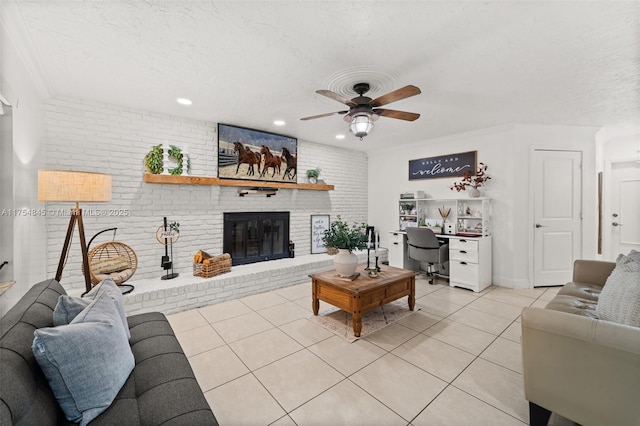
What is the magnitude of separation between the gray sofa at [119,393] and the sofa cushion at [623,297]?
6.88 ft

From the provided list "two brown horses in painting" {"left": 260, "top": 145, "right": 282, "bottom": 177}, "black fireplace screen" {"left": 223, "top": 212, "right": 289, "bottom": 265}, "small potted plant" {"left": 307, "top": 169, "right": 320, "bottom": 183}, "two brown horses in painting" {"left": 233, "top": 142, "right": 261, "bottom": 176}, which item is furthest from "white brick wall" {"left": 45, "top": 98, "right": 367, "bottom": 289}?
"small potted plant" {"left": 307, "top": 169, "right": 320, "bottom": 183}

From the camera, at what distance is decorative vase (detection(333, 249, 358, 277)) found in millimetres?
2861

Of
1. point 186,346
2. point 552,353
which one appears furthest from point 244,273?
point 552,353

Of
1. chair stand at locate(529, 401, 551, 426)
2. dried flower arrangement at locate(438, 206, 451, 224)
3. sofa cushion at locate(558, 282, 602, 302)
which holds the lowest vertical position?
chair stand at locate(529, 401, 551, 426)

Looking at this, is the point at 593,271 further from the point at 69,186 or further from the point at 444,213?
the point at 69,186

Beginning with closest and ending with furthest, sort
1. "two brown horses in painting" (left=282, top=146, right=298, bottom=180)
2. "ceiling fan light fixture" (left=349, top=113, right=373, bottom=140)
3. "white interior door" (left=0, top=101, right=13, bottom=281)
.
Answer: "white interior door" (left=0, top=101, right=13, bottom=281), "ceiling fan light fixture" (left=349, top=113, right=373, bottom=140), "two brown horses in painting" (left=282, top=146, right=298, bottom=180)

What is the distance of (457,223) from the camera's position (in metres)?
4.51

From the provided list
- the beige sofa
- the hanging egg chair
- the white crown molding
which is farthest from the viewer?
the hanging egg chair

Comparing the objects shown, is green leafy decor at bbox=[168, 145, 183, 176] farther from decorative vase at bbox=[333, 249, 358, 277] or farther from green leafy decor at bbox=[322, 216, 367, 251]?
decorative vase at bbox=[333, 249, 358, 277]

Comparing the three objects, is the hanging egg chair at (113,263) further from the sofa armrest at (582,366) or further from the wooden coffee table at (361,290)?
the sofa armrest at (582,366)

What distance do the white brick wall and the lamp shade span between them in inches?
43.1

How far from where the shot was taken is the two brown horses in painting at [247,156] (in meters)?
4.10

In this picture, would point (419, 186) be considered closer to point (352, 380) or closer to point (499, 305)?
point (499, 305)

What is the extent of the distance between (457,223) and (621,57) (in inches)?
107
